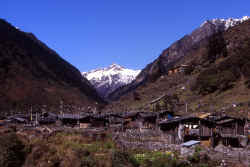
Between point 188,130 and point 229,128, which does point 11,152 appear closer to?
point 188,130

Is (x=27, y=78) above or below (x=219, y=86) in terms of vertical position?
above

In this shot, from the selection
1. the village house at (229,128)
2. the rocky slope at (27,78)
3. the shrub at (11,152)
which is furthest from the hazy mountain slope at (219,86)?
the rocky slope at (27,78)

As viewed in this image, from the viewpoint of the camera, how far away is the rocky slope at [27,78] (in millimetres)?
88750

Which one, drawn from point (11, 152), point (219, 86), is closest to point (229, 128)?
point (11, 152)

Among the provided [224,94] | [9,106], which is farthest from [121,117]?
[9,106]

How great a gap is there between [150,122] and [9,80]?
224 ft

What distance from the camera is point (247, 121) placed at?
3272cm

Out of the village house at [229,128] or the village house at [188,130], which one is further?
the village house at [188,130]

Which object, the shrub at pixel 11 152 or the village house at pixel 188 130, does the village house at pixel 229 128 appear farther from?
the shrub at pixel 11 152

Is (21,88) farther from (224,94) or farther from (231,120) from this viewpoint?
(231,120)

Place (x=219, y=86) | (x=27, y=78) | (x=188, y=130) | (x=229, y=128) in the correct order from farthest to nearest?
(x=27, y=78) → (x=219, y=86) → (x=229, y=128) → (x=188, y=130)

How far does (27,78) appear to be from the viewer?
337ft

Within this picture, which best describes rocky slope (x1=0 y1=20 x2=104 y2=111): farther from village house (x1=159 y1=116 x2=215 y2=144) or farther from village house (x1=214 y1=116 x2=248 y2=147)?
village house (x1=214 y1=116 x2=248 y2=147)

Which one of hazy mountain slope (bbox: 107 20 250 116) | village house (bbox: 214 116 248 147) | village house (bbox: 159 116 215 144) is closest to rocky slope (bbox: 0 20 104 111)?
hazy mountain slope (bbox: 107 20 250 116)
